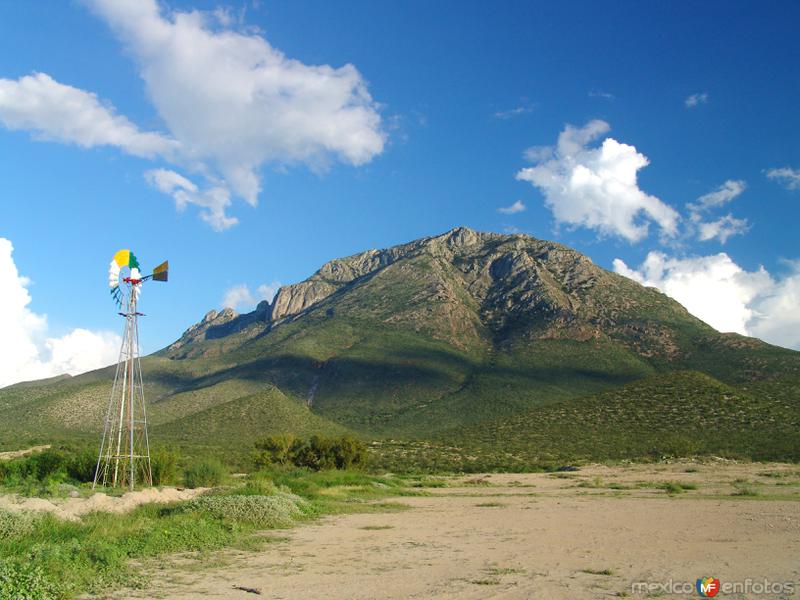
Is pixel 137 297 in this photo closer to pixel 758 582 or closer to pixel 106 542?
pixel 106 542

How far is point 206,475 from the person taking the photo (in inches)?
1246

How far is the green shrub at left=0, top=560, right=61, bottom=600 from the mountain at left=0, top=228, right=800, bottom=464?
152 ft

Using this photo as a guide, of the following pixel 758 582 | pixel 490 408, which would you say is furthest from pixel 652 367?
pixel 758 582

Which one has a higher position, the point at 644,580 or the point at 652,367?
the point at 652,367

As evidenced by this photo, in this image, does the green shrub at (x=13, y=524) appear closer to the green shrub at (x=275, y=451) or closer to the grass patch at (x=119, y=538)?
the grass patch at (x=119, y=538)

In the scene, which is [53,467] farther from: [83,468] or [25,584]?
[25,584]

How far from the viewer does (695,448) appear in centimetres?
4600

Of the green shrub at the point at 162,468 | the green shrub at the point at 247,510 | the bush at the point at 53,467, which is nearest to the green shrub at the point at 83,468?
the bush at the point at 53,467

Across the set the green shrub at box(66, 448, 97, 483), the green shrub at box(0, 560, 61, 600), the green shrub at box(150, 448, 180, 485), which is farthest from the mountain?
the green shrub at box(0, 560, 61, 600)

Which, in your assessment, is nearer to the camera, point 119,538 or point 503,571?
point 503,571

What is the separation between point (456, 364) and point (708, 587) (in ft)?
310

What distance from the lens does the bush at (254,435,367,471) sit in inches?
1677

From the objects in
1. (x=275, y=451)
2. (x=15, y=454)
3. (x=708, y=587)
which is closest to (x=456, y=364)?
(x=275, y=451)

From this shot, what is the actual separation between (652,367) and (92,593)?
9622cm
